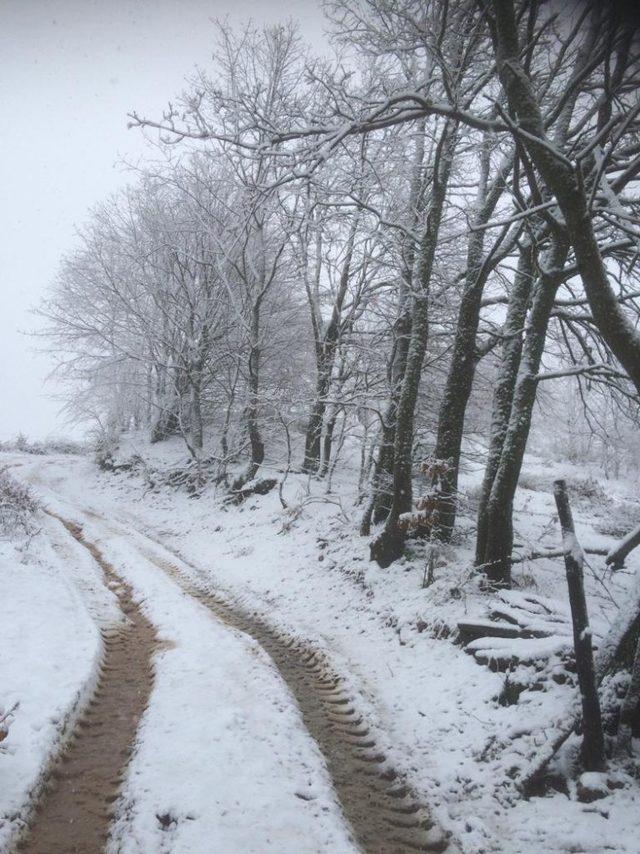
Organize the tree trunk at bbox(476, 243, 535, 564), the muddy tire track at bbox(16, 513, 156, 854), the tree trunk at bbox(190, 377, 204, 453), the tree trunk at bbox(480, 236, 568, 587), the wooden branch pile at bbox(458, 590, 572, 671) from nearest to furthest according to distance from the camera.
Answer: the muddy tire track at bbox(16, 513, 156, 854) < the wooden branch pile at bbox(458, 590, 572, 671) < the tree trunk at bbox(480, 236, 568, 587) < the tree trunk at bbox(476, 243, 535, 564) < the tree trunk at bbox(190, 377, 204, 453)

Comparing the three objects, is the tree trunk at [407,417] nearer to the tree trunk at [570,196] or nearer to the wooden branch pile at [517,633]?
the wooden branch pile at [517,633]

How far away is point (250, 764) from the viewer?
3803 mm

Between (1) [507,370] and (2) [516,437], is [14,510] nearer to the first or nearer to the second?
(2) [516,437]

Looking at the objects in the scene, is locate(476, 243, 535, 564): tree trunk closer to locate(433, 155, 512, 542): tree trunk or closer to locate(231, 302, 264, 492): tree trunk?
locate(433, 155, 512, 542): tree trunk

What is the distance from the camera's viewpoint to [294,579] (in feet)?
30.4

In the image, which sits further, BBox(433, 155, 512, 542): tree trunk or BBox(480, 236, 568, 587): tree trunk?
BBox(433, 155, 512, 542): tree trunk

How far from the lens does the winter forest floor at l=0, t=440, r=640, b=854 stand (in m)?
3.25

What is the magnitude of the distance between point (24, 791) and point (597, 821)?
422cm

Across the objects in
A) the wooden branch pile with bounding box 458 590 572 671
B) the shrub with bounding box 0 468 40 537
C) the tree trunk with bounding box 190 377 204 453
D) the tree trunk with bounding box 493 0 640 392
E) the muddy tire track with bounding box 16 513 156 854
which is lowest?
the muddy tire track with bounding box 16 513 156 854

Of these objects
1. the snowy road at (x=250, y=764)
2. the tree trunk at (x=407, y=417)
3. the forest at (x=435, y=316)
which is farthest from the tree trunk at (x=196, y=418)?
the snowy road at (x=250, y=764)

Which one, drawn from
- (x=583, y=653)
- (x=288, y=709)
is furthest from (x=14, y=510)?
(x=583, y=653)

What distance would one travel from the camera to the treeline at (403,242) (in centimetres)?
370

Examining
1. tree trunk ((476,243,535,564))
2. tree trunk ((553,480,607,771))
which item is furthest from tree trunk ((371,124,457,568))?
tree trunk ((553,480,607,771))

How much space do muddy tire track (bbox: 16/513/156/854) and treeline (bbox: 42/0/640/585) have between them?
4.56 meters
